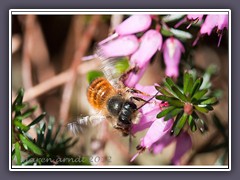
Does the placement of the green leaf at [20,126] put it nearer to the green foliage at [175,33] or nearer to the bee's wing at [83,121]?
the bee's wing at [83,121]

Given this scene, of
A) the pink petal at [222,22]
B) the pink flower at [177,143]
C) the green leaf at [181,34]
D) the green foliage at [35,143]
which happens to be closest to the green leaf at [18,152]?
the green foliage at [35,143]

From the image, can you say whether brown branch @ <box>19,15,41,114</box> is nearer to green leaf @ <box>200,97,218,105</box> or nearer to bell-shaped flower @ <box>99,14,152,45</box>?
bell-shaped flower @ <box>99,14,152,45</box>

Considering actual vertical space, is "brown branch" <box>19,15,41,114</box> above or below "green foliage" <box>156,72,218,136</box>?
above

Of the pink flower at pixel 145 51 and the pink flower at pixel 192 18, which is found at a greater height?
the pink flower at pixel 192 18

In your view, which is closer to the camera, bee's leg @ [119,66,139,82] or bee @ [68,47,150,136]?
bee @ [68,47,150,136]

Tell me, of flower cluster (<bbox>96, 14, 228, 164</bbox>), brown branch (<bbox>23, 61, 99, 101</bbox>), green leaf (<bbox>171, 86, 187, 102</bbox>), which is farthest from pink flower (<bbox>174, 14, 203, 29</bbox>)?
brown branch (<bbox>23, 61, 99, 101</bbox>)

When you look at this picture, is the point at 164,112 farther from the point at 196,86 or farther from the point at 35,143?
the point at 35,143
